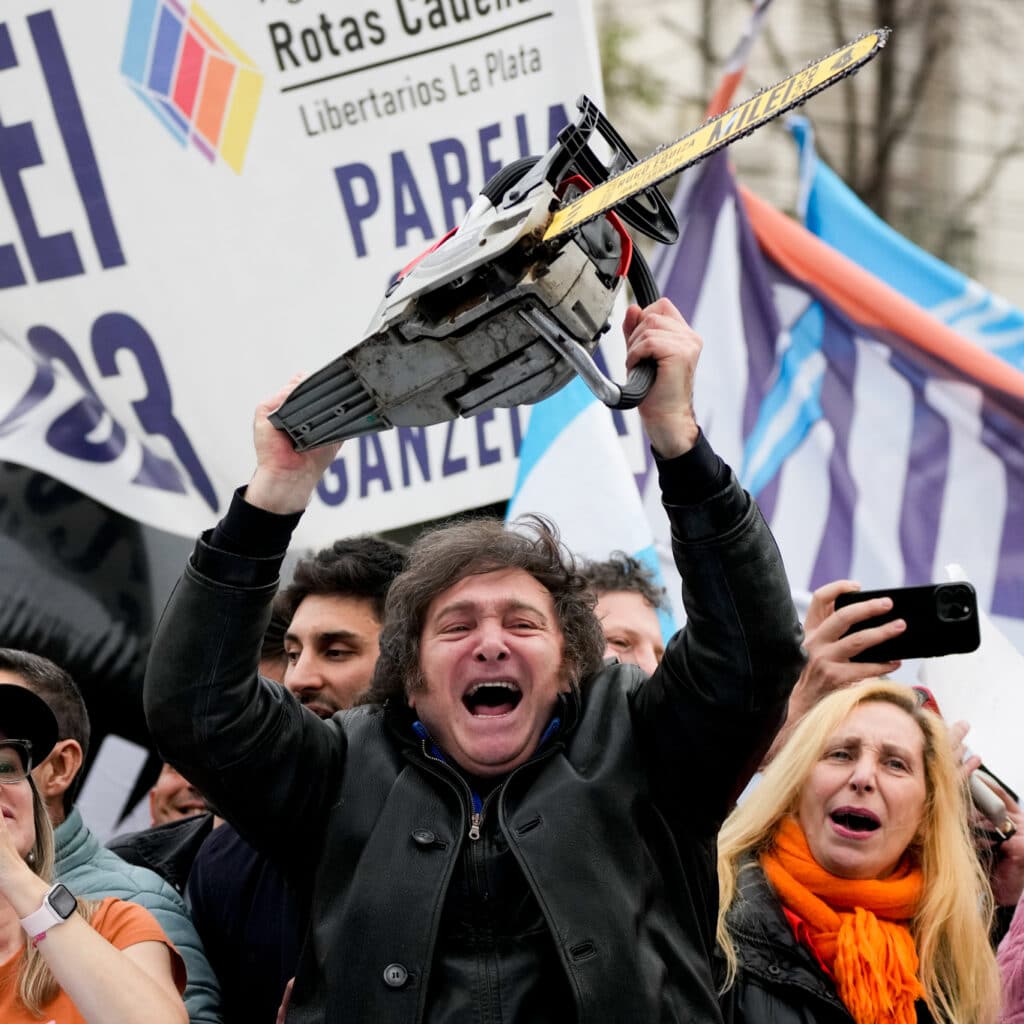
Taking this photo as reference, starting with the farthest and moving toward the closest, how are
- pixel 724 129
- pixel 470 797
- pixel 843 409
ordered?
pixel 843 409 < pixel 470 797 < pixel 724 129

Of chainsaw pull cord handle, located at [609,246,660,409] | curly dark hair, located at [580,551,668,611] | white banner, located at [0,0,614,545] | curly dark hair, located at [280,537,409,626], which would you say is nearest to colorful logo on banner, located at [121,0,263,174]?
white banner, located at [0,0,614,545]

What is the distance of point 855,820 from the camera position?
3.42 meters

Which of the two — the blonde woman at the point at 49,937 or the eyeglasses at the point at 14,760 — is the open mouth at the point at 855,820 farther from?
the eyeglasses at the point at 14,760

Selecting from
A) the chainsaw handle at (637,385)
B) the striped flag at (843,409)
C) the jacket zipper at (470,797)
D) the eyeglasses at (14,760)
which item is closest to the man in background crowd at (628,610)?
the jacket zipper at (470,797)

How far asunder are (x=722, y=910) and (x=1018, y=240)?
43.8 feet

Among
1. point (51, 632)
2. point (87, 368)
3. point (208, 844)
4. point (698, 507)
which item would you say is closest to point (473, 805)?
point (698, 507)

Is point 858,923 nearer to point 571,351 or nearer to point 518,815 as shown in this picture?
point 518,815

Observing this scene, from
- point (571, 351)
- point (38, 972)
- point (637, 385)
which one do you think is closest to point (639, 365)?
A: point (637, 385)

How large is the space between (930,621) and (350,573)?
106 centimetres

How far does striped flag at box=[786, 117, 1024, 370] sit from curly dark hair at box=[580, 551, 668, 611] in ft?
Answer: 7.77

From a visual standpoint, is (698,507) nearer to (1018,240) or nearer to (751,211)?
(751,211)

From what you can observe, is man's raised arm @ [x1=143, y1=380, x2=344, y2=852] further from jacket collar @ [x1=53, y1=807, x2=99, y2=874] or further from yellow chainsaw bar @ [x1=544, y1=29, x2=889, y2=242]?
yellow chainsaw bar @ [x1=544, y1=29, x2=889, y2=242]

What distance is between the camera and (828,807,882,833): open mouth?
3.38m

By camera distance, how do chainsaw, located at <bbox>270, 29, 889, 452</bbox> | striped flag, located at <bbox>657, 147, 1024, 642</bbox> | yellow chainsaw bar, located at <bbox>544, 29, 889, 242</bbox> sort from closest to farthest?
yellow chainsaw bar, located at <bbox>544, 29, 889, 242</bbox> → chainsaw, located at <bbox>270, 29, 889, 452</bbox> → striped flag, located at <bbox>657, 147, 1024, 642</bbox>
